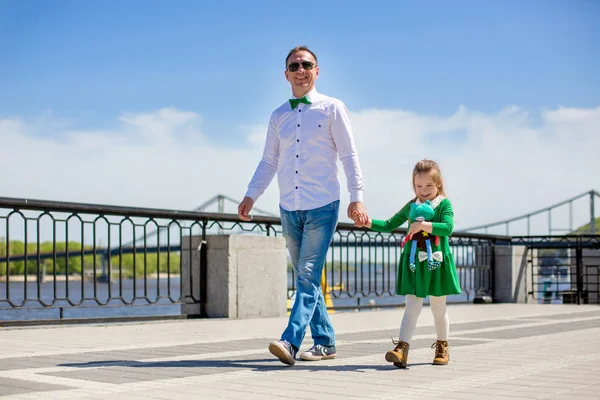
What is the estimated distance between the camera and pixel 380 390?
13.6 feet

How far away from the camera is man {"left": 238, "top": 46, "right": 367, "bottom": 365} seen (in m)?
5.50

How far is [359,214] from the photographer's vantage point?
5355 millimetres

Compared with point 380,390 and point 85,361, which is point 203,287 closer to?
point 85,361

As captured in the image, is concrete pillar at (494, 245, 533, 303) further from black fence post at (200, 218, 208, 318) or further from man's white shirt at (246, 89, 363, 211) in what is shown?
man's white shirt at (246, 89, 363, 211)

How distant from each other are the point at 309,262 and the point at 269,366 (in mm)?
694

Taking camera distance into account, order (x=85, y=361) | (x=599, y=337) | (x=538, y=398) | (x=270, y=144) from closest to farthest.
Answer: (x=538, y=398) → (x=85, y=361) → (x=270, y=144) → (x=599, y=337)

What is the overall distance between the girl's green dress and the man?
0.34m

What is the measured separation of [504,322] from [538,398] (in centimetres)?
574

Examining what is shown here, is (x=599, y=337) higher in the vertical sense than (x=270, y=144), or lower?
lower

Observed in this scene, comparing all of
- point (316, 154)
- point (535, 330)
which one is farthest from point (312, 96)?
point (535, 330)

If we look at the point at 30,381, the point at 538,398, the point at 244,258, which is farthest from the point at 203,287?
the point at 538,398

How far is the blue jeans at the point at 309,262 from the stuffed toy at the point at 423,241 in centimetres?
51

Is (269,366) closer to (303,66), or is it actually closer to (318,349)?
(318,349)

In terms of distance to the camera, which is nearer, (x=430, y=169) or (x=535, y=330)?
(x=430, y=169)
